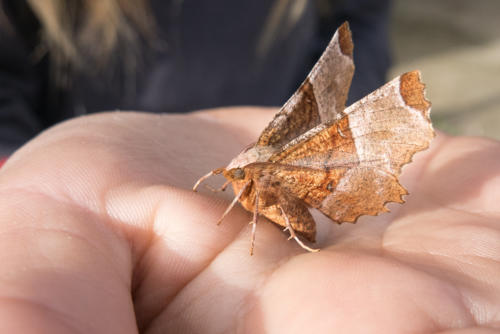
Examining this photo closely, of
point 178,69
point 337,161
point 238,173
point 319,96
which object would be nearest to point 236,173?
point 238,173

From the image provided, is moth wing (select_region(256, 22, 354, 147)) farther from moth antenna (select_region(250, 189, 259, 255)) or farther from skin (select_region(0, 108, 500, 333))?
skin (select_region(0, 108, 500, 333))

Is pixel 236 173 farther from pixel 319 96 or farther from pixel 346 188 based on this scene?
pixel 319 96

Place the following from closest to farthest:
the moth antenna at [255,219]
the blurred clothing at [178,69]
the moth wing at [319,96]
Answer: the moth antenna at [255,219]
the moth wing at [319,96]
the blurred clothing at [178,69]

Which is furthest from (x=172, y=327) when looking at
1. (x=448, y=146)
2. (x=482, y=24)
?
(x=482, y=24)

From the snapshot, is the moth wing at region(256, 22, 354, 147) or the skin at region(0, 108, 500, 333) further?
the moth wing at region(256, 22, 354, 147)

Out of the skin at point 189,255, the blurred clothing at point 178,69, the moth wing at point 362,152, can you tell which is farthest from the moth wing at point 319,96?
the blurred clothing at point 178,69

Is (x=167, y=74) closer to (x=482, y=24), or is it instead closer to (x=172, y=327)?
(x=172, y=327)

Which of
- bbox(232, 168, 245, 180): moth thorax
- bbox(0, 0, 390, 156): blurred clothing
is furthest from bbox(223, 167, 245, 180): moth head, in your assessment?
bbox(0, 0, 390, 156): blurred clothing

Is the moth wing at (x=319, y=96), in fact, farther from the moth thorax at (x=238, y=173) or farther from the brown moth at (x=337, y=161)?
the moth thorax at (x=238, y=173)
